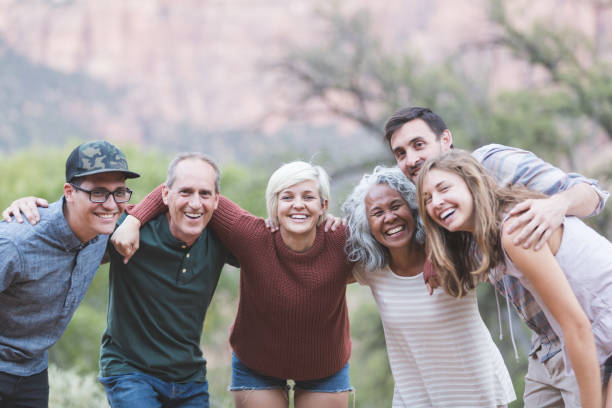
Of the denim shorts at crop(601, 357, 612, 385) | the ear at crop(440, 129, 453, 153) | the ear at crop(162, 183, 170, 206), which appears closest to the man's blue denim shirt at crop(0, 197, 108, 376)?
the ear at crop(162, 183, 170, 206)

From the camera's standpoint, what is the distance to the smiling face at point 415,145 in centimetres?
334

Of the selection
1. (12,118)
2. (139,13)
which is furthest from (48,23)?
(12,118)

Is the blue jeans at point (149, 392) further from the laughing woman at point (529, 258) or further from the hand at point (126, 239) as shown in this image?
the laughing woman at point (529, 258)

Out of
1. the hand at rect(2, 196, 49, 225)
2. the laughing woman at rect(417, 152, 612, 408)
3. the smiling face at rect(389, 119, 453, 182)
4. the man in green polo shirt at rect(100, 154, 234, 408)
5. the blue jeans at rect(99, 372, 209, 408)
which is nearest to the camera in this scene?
the laughing woman at rect(417, 152, 612, 408)

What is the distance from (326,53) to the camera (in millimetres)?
14922

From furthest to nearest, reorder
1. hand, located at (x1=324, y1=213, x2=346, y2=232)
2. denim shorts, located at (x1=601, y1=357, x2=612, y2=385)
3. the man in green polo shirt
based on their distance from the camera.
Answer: hand, located at (x1=324, y1=213, x2=346, y2=232) < the man in green polo shirt < denim shorts, located at (x1=601, y1=357, x2=612, y2=385)

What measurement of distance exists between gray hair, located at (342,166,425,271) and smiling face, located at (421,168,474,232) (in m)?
0.39

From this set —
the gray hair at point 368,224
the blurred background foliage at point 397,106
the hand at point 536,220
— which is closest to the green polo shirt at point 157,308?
the gray hair at point 368,224

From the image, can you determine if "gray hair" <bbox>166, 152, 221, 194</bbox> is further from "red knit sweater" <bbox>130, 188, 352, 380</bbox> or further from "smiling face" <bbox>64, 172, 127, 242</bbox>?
"smiling face" <bbox>64, 172, 127, 242</bbox>

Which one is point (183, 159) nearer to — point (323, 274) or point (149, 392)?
point (323, 274)

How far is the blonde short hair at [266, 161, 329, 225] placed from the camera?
11.2ft

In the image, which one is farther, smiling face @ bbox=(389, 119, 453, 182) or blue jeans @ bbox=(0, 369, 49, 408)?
smiling face @ bbox=(389, 119, 453, 182)

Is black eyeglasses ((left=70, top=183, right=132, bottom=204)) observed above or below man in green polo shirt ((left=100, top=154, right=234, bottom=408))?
above

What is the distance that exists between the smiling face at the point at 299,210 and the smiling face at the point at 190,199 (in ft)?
1.19
